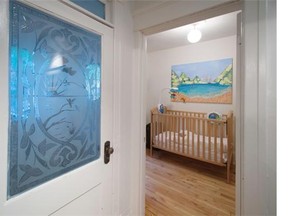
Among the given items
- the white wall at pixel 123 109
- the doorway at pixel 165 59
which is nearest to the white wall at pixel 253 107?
the white wall at pixel 123 109

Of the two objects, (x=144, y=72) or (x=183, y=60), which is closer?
(x=144, y=72)

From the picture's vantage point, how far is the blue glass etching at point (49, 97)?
0.67 meters

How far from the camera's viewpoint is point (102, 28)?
107cm

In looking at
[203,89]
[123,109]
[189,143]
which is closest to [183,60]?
[203,89]

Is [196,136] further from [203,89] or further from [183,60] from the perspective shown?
[183,60]

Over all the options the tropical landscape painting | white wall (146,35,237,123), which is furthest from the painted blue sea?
white wall (146,35,237,123)

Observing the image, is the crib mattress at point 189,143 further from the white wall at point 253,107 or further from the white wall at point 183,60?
the white wall at point 253,107

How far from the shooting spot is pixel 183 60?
3344 mm

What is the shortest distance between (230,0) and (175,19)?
374 mm

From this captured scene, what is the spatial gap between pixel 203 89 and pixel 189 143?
46.4 inches

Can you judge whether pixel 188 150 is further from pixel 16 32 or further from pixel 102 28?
pixel 16 32

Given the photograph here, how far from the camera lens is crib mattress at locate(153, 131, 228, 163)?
236 centimetres

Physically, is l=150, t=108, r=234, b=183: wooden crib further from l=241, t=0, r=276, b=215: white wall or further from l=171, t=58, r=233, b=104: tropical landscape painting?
l=241, t=0, r=276, b=215: white wall
